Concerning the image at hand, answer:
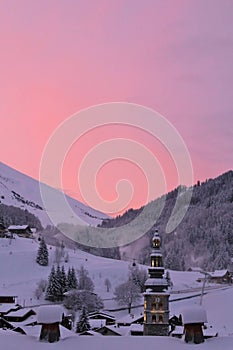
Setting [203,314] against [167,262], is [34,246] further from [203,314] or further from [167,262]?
[203,314]

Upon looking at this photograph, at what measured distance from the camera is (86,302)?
92.6m

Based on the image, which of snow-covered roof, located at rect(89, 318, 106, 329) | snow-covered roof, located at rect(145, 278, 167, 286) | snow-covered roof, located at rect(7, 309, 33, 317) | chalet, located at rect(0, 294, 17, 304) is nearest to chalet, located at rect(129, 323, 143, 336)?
snow-covered roof, located at rect(145, 278, 167, 286)

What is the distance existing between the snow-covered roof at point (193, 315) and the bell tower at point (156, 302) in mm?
42179

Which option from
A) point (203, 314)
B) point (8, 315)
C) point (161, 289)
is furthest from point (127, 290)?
point (203, 314)

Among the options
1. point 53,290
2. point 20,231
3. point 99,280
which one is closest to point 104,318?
point 53,290

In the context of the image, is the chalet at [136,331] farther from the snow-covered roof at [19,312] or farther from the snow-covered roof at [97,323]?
the snow-covered roof at [19,312]

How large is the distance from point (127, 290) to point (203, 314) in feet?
268

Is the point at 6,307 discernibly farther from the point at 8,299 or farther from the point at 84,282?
the point at 84,282

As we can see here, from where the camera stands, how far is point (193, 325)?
1825 cm

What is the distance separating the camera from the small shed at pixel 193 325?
18047 millimetres

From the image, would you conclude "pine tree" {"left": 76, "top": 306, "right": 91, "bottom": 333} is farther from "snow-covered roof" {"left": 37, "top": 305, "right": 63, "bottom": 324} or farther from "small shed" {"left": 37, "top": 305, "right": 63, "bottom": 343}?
"small shed" {"left": 37, "top": 305, "right": 63, "bottom": 343}

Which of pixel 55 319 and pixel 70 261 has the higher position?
pixel 70 261

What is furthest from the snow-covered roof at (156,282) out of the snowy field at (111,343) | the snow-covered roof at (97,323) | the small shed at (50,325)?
the small shed at (50,325)

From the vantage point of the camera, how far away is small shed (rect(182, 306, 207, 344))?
18047mm
